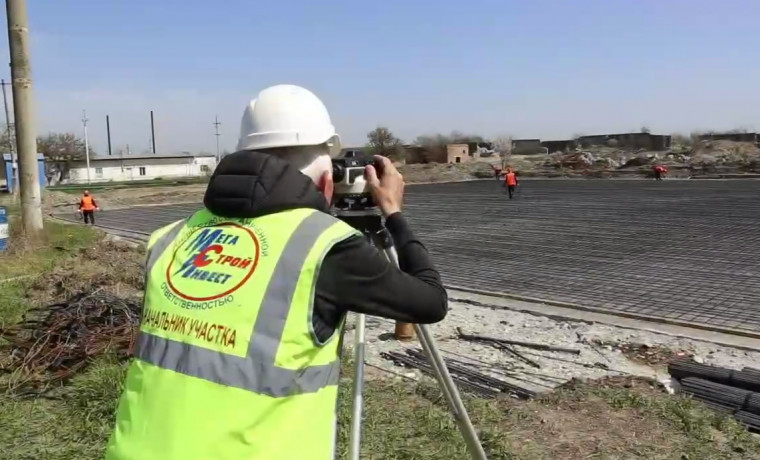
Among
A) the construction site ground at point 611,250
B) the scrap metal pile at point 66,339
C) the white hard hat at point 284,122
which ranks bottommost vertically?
the construction site ground at point 611,250

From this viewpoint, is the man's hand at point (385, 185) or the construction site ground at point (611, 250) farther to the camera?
the construction site ground at point (611, 250)

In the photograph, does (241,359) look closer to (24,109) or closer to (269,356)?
(269,356)

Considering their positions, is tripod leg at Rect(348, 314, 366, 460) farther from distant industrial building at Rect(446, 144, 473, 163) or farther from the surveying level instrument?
distant industrial building at Rect(446, 144, 473, 163)

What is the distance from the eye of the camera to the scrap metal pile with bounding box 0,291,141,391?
4291 mm

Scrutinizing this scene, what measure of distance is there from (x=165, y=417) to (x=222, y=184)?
507mm

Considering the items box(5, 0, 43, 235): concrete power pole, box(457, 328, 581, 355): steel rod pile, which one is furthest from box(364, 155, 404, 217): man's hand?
box(5, 0, 43, 235): concrete power pole

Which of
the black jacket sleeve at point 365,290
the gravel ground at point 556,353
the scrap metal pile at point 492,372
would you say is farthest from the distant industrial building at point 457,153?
the black jacket sleeve at point 365,290

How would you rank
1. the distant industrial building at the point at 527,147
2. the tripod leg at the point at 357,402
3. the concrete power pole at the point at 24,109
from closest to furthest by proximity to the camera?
1. the tripod leg at the point at 357,402
2. the concrete power pole at the point at 24,109
3. the distant industrial building at the point at 527,147

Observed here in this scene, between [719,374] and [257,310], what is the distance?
4.03 meters

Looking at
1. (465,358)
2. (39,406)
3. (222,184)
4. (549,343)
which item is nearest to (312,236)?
(222,184)

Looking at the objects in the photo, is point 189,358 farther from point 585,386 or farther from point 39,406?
point 585,386

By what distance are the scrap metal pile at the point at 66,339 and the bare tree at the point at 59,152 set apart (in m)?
56.0

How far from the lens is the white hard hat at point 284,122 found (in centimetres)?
A: 158

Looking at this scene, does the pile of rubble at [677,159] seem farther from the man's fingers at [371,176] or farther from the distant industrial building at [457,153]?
the man's fingers at [371,176]
